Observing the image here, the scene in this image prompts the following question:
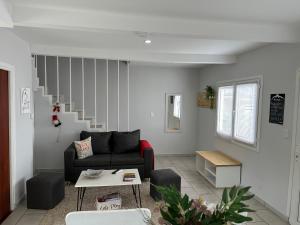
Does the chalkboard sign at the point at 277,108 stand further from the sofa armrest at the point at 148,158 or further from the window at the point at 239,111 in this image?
the sofa armrest at the point at 148,158

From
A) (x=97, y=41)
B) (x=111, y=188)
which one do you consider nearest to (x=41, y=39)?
(x=97, y=41)

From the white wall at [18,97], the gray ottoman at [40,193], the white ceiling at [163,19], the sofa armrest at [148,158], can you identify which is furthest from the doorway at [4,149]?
the sofa armrest at [148,158]

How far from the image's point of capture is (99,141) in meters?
4.69

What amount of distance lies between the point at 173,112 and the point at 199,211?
5.48 metres

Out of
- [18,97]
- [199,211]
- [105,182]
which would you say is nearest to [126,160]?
[105,182]

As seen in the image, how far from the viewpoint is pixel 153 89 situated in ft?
20.4

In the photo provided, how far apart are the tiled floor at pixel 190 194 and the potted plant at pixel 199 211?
Answer: 189 cm

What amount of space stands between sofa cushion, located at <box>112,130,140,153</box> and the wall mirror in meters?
1.73

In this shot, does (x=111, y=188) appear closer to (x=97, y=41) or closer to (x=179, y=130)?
(x=97, y=41)

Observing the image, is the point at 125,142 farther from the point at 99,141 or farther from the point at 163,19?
the point at 163,19

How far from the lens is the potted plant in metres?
0.98

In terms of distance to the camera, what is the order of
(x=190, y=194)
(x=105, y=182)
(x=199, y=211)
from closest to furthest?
(x=199, y=211)
(x=105, y=182)
(x=190, y=194)

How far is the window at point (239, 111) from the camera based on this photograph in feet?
12.8

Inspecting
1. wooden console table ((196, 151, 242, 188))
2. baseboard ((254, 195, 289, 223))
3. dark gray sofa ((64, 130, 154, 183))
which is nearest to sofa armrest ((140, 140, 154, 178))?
dark gray sofa ((64, 130, 154, 183))
